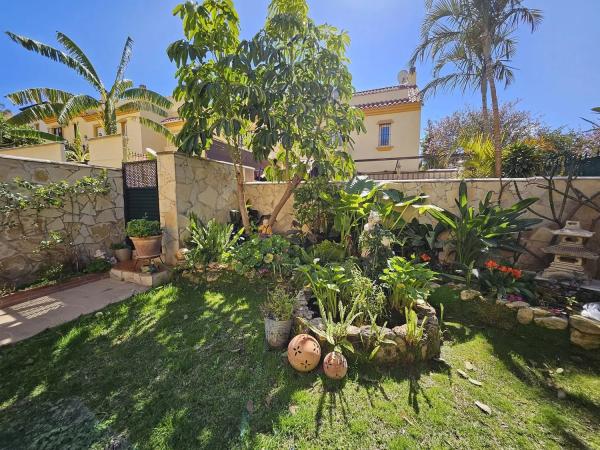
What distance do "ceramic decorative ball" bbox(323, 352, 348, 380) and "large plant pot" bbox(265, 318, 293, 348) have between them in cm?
53

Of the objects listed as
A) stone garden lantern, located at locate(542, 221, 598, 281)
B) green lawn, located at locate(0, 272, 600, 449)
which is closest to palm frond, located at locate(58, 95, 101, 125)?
green lawn, located at locate(0, 272, 600, 449)

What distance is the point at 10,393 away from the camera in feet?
6.58

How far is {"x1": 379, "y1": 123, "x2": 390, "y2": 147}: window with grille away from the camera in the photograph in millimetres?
12789

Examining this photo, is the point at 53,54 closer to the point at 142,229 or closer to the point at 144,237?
the point at 142,229

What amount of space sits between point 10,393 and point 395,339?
329cm

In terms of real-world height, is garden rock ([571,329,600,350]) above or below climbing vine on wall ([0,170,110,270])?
below

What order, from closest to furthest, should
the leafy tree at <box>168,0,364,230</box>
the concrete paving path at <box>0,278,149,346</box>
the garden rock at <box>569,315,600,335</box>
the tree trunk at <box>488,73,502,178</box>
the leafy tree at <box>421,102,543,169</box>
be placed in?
1. the garden rock at <box>569,315,600,335</box>
2. the concrete paving path at <box>0,278,149,346</box>
3. the leafy tree at <box>168,0,364,230</box>
4. the tree trunk at <box>488,73,502,178</box>
5. the leafy tree at <box>421,102,543,169</box>

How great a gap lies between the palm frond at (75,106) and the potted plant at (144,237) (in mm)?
6390

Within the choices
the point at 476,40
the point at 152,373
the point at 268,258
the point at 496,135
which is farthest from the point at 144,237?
the point at 476,40

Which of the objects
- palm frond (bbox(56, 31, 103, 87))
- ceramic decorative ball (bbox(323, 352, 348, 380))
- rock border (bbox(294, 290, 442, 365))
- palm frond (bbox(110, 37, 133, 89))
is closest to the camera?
ceramic decorative ball (bbox(323, 352, 348, 380))

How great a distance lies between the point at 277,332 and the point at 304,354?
42 centimetres

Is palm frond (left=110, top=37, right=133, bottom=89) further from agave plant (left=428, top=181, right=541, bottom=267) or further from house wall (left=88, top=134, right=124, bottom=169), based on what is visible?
agave plant (left=428, top=181, right=541, bottom=267)

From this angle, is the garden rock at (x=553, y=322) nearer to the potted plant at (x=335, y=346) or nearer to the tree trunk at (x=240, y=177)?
the potted plant at (x=335, y=346)

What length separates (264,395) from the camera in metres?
1.93
